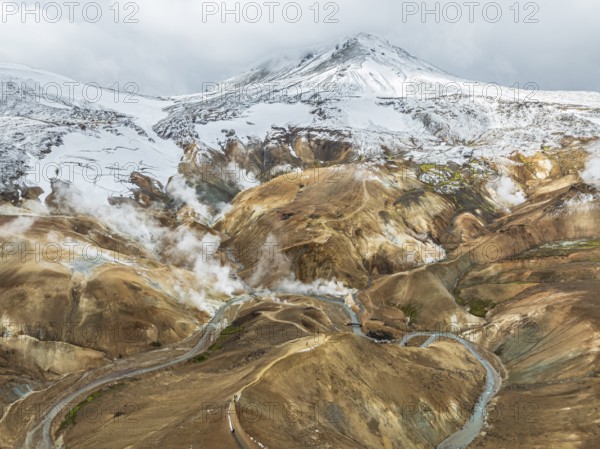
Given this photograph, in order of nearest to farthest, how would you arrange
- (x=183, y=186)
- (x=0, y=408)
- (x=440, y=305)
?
1. (x=0, y=408)
2. (x=440, y=305)
3. (x=183, y=186)

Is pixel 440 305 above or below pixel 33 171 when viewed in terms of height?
below

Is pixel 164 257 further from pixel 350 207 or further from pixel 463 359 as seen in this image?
pixel 463 359

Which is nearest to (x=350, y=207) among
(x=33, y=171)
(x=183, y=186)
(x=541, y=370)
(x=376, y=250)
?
(x=376, y=250)

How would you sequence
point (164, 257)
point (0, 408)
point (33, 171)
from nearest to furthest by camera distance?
point (0, 408), point (164, 257), point (33, 171)

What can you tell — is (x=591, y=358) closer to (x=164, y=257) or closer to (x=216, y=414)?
(x=216, y=414)

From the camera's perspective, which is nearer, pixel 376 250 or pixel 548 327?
pixel 548 327

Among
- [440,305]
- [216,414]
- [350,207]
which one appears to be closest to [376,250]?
[350,207]

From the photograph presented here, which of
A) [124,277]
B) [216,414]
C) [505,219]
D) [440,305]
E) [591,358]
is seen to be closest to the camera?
[216,414]

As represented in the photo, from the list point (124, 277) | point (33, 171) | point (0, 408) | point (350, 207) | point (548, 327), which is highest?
point (33, 171)

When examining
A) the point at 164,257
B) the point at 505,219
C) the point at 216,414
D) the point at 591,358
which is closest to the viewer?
the point at 216,414
